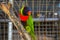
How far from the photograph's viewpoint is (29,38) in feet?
4.47

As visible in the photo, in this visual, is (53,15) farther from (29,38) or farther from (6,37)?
(29,38)

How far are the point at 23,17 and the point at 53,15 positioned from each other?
4.49ft

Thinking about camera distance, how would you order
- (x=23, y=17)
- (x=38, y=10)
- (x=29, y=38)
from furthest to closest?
(x=38, y=10) → (x=23, y=17) → (x=29, y=38)

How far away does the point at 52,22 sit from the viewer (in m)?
2.98

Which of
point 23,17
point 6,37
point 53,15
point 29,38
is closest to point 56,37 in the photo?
point 53,15

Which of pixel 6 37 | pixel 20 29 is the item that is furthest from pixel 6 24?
pixel 20 29

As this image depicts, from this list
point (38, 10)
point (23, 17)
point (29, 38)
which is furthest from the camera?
Result: point (38, 10)

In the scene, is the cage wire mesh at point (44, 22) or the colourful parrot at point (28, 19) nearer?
the colourful parrot at point (28, 19)

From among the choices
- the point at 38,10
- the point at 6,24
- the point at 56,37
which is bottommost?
the point at 56,37

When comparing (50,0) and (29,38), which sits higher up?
(50,0)

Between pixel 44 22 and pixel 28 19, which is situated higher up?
pixel 28 19

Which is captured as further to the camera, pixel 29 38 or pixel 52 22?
pixel 52 22

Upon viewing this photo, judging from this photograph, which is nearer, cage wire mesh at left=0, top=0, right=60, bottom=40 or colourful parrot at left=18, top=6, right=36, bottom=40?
colourful parrot at left=18, top=6, right=36, bottom=40

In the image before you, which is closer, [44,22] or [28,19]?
[28,19]
